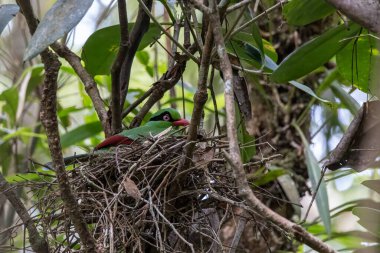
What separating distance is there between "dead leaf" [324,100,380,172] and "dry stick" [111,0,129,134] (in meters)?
0.89

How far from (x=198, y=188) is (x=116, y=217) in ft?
0.99

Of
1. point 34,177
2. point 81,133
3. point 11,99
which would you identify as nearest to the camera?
point 34,177

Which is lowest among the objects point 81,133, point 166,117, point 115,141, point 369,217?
point 369,217

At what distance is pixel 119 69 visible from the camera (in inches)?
101

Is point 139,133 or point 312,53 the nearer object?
point 312,53

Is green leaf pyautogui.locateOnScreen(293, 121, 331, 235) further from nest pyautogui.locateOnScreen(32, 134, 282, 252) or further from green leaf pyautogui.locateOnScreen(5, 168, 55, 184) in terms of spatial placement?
green leaf pyautogui.locateOnScreen(5, 168, 55, 184)

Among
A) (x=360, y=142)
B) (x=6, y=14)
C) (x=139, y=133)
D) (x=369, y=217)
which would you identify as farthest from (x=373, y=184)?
(x=6, y=14)

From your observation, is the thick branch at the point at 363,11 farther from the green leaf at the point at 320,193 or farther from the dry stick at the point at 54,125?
the green leaf at the point at 320,193

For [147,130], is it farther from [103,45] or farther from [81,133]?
[81,133]

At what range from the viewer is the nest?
7.23 feet

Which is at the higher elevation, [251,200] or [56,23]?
[56,23]

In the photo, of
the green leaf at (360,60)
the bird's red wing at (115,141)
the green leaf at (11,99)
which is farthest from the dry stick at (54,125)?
the green leaf at (11,99)

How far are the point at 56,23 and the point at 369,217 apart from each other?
50.8 inches

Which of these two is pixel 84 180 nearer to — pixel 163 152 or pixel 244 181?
pixel 163 152
